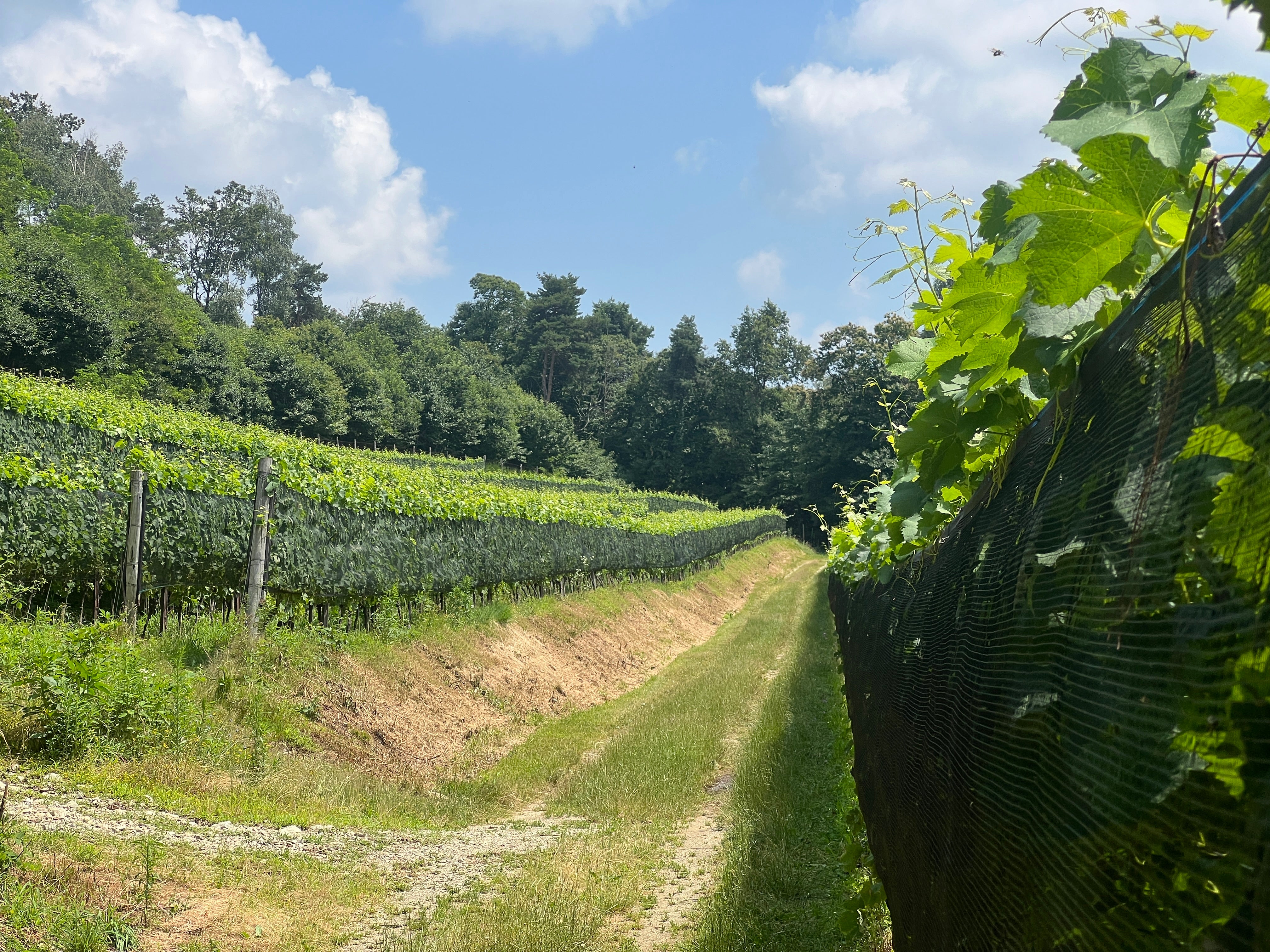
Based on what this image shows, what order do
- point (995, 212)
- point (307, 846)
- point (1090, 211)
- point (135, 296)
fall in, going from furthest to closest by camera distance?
point (135, 296) < point (307, 846) < point (995, 212) < point (1090, 211)

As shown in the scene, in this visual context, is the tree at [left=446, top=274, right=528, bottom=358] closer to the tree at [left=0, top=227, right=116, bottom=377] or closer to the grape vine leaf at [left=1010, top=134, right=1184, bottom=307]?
the tree at [left=0, top=227, right=116, bottom=377]

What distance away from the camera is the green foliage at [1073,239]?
1.42m

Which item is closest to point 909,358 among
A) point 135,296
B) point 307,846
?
point 307,846

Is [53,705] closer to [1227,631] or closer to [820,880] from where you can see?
[820,880]

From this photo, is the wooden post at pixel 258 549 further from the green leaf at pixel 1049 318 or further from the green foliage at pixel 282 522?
the green leaf at pixel 1049 318

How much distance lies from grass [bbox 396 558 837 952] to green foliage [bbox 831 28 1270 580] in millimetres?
3754

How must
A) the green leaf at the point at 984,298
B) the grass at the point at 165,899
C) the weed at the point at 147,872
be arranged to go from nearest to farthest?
1. the green leaf at the point at 984,298
2. the grass at the point at 165,899
3. the weed at the point at 147,872

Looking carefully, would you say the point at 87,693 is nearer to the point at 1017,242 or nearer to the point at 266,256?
the point at 1017,242

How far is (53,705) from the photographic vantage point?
654 centimetres

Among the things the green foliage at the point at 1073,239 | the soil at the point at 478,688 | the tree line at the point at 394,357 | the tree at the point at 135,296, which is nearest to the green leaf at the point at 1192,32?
the green foliage at the point at 1073,239

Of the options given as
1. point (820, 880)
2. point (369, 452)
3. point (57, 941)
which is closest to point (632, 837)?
point (820, 880)

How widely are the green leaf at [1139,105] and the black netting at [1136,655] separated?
0.73 ft

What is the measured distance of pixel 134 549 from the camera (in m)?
9.10

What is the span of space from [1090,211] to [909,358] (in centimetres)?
161
